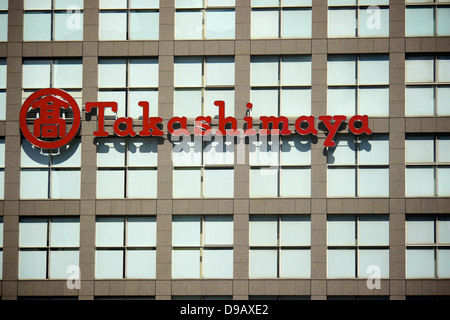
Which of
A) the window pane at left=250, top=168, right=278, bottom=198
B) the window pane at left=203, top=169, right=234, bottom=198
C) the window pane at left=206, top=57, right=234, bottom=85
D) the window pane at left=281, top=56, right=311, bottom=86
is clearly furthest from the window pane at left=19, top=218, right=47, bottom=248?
the window pane at left=281, top=56, right=311, bottom=86

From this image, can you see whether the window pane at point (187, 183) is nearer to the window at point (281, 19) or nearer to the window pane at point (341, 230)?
the window pane at point (341, 230)

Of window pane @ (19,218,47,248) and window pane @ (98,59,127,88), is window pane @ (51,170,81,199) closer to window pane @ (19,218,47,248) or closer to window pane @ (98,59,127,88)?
window pane @ (19,218,47,248)

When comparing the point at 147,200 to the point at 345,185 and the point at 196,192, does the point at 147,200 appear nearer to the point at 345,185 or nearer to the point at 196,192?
the point at 196,192

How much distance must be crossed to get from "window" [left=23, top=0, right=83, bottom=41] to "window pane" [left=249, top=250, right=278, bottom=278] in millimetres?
13169

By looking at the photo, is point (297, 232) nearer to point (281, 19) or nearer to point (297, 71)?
point (297, 71)

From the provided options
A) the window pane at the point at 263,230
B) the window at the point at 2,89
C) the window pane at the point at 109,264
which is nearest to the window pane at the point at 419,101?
the window pane at the point at 263,230

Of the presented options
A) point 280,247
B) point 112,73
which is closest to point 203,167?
point 280,247

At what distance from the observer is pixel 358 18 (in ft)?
92.7

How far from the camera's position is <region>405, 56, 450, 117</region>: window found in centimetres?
2794

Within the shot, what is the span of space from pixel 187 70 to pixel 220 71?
1559 mm

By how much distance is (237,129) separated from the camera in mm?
27609

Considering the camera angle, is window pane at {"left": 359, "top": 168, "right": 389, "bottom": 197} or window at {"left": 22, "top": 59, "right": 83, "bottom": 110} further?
window at {"left": 22, "top": 59, "right": 83, "bottom": 110}

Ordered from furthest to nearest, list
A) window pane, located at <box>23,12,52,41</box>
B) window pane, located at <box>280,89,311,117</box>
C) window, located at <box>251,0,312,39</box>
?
window pane, located at <box>23,12,52,41</box> < window, located at <box>251,0,312,39</box> < window pane, located at <box>280,89,311,117</box>
